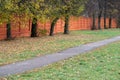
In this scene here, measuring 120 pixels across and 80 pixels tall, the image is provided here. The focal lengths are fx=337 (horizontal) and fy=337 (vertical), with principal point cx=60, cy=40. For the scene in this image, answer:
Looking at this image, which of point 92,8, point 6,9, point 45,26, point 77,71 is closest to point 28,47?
point 6,9

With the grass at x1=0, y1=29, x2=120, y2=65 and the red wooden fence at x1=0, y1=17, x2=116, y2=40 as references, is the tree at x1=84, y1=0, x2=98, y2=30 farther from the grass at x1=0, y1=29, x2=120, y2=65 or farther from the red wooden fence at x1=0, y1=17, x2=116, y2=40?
the grass at x1=0, y1=29, x2=120, y2=65

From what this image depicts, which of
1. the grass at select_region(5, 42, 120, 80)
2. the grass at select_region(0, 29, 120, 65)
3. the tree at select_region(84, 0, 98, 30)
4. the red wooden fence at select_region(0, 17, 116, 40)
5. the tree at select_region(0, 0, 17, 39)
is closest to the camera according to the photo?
the grass at select_region(5, 42, 120, 80)

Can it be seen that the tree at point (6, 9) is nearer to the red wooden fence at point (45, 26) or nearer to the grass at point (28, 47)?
the grass at point (28, 47)

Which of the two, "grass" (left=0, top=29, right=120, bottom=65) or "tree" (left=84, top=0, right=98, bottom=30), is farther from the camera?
"tree" (left=84, top=0, right=98, bottom=30)

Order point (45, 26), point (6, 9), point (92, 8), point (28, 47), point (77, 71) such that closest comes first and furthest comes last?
point (77, 71) → point (6, 9) → point (28, 47) → point (45, 26) → point (92, 8)

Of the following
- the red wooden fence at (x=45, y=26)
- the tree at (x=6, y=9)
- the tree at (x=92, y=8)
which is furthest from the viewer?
the tree at (x=92, y=8)

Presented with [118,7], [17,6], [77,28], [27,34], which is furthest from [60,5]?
[118,7]

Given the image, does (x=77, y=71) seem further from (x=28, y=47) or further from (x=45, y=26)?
(x=45, y=26)

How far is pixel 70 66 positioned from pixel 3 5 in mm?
5460

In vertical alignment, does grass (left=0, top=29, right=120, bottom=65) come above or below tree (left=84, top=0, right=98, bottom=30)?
below

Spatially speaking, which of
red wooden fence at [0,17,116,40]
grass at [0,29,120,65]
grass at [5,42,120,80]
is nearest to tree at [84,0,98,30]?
red wooden fence at [0,17,116,40]

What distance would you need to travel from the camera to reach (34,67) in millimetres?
→ 11633

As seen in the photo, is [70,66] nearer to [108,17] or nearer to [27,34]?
[27,34]

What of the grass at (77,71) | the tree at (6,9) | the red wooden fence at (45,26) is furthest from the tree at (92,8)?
the grass at (77,71)
